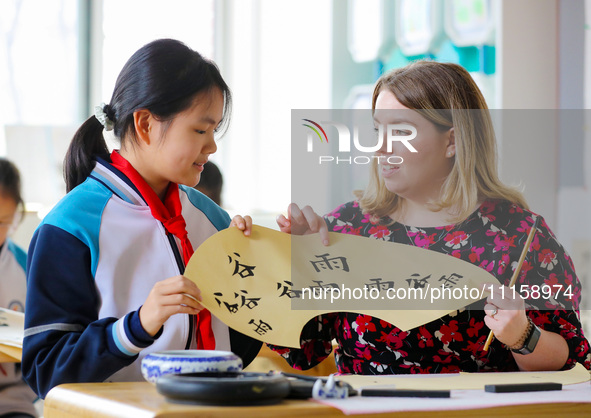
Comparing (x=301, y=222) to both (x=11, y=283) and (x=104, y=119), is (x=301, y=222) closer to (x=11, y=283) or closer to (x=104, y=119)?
(x=104, y=119)

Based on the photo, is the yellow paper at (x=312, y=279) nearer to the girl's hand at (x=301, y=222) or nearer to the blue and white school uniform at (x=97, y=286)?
the girl's hand at (x=301, y=222)

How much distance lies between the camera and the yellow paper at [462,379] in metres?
0.82

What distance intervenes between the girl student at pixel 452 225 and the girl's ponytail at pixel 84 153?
0.33 metres

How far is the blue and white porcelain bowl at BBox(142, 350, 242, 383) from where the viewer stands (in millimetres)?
732

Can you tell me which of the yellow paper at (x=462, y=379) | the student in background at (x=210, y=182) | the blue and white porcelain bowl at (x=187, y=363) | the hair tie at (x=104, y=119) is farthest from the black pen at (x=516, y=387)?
the student in background at (x=210, y=182)

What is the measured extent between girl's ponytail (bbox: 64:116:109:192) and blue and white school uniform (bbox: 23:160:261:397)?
0.07 meters

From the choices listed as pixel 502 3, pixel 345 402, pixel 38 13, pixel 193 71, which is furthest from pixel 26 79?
pixel 345 402

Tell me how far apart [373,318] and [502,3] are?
5.49 ft

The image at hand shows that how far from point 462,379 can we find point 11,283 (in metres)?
1.69

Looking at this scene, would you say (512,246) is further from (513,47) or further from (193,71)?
(513,47)

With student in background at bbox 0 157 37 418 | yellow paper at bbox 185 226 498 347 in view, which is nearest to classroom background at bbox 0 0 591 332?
student in background at bbox 0 157 37 418

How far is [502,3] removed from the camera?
2.44m

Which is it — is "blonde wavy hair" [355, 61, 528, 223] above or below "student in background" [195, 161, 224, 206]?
above

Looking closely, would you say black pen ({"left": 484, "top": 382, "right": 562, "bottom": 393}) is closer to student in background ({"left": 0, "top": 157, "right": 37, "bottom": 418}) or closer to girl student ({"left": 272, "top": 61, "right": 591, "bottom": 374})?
girl student ({"left": 272, "top": 61, "right": 591, "bottom": 374})
